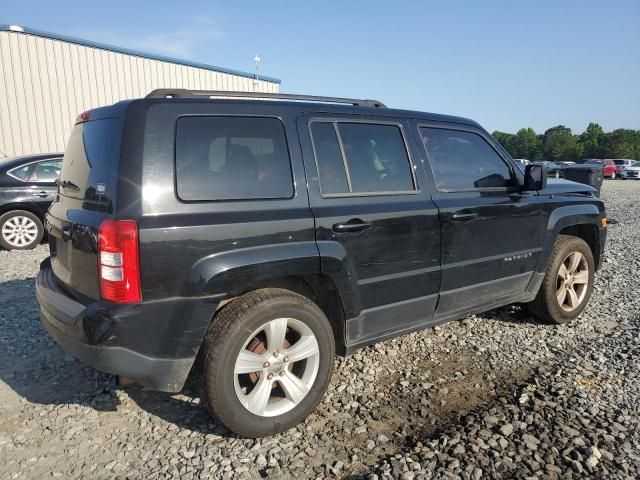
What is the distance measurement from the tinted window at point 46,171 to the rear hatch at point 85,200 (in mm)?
5427

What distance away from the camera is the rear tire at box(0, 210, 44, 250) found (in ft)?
24.5

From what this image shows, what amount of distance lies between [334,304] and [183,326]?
3.18 ft

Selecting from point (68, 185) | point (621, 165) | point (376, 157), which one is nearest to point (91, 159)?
point (68, 185)

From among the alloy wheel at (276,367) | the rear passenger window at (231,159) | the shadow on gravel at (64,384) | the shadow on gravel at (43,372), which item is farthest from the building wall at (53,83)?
the alloy wheel at (276,367)

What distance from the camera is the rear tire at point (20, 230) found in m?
7.48

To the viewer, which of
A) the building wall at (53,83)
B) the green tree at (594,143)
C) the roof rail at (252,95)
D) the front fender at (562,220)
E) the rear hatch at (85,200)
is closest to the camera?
the rear hatch at (85,200)

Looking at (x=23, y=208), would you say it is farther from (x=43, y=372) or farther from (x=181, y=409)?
(x=181, y=409)

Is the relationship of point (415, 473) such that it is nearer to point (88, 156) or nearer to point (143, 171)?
point (143, 171)

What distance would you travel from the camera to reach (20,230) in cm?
757

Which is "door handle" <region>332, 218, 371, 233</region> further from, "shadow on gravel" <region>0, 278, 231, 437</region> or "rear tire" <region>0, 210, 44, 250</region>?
"rear tire" <region>0, 210, 44, 250</region>

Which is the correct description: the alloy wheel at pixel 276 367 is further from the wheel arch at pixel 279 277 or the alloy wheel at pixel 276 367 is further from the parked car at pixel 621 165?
the parked car at pixel 621 165

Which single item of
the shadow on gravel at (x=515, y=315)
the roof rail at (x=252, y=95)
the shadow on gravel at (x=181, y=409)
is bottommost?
the shadow on gravel at (x=181, y=409)

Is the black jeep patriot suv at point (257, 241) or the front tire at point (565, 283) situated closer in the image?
the black jeep patriot suv at point (257, 241)

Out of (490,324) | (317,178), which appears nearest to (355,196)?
(317,178)
